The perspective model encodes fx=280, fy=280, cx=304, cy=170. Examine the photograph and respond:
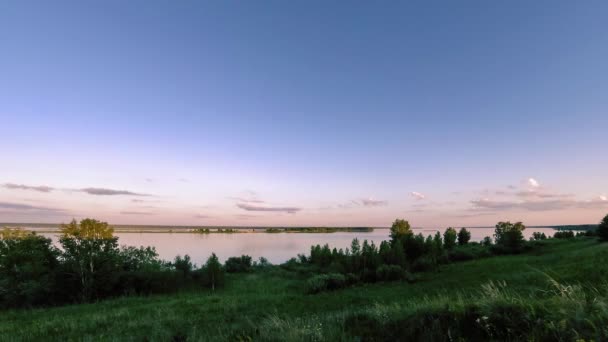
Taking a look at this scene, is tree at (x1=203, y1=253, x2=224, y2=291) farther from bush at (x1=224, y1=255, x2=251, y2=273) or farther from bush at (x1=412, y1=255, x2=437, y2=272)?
bush at (x1=412, y1=255, x2=437, y2=272)

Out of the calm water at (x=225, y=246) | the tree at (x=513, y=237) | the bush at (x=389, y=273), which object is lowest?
the calm water at (x=225, y=246)

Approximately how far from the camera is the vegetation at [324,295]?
520 cm

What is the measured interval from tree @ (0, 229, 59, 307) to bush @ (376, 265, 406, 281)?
99.8ft

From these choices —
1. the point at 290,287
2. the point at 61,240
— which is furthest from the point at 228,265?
the point at 61,240

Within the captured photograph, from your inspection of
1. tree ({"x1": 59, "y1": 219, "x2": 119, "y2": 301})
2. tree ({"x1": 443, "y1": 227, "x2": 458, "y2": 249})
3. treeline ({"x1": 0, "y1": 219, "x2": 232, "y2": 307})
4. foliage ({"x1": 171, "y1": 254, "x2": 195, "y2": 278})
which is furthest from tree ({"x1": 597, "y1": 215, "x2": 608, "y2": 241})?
tree ({"x1": 59, "y1": 219, "x2": 119, "y2": 301})

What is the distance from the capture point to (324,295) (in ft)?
69.9

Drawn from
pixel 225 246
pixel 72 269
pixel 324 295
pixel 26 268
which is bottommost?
pixel 225 246

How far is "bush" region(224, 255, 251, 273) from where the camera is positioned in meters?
45.2

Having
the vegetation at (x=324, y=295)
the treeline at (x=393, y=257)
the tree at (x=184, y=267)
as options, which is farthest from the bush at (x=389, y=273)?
the tree at (x=184, y=267)

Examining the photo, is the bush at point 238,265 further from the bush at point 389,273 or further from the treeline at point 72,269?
the bush at point 389,273

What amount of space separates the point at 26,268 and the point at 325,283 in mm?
25610

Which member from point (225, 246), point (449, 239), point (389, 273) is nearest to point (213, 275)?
point (389, 273)

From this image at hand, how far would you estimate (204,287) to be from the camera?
103 ft

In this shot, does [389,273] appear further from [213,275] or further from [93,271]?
[93,271]
